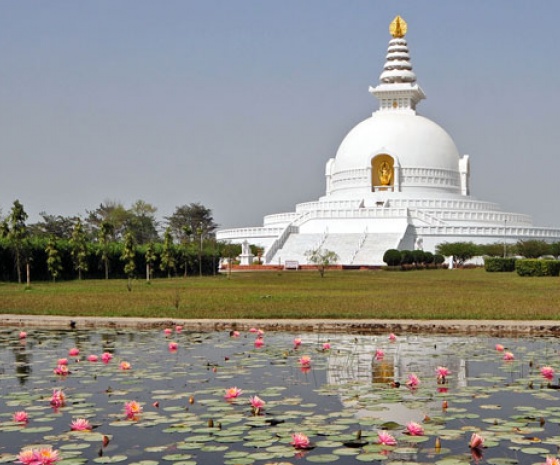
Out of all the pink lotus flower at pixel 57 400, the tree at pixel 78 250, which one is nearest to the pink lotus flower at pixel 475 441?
the pink lotus flower at pixel 57 400

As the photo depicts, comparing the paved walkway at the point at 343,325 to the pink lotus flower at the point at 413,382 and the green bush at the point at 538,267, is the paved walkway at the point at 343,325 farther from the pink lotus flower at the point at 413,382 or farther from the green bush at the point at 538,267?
the green bush at the point at 538,267

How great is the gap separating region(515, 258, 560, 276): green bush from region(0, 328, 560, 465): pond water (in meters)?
28.3

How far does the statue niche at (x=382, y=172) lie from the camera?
76.4 m

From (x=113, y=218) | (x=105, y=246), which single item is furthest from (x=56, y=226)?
(x=105, y=246)

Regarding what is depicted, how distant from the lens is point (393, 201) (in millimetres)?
70938

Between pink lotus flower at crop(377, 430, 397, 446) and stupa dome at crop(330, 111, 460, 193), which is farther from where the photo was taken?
stupa dome at crop(330, 111, 460, 193)

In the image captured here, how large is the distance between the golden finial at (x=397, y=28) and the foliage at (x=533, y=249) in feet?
96.5

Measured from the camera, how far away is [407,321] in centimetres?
1573

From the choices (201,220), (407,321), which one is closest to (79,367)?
(407,321)

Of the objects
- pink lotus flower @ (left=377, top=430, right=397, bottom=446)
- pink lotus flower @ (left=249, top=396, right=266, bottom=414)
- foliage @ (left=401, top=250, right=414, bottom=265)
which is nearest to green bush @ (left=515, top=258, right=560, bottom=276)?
foliage @ (left=401, top=250, right=414, bottom=265)

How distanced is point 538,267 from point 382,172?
37.7m

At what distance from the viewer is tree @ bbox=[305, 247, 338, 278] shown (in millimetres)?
46819

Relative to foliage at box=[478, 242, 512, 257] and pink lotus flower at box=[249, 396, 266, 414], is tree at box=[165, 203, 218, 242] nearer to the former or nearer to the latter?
foliage at box=[478, 242, 512, 257]

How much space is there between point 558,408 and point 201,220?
297ft
